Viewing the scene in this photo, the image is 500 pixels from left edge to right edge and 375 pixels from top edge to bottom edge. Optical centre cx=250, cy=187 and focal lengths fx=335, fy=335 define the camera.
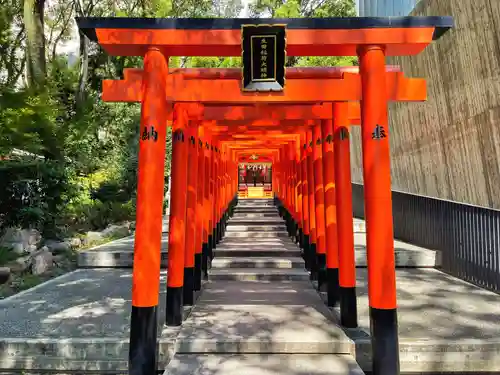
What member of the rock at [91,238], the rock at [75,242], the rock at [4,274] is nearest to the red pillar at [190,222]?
the rock at [4,274]

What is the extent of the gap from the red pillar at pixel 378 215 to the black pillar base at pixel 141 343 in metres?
2.51

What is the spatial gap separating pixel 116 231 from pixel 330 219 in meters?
9.27

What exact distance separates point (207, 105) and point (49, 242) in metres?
7.32

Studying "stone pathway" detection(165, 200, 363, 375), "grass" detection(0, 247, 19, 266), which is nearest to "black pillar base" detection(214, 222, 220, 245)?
"stone pathway" detection(165, 200, 363, 375)

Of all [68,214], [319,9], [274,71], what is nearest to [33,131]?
[68,214]

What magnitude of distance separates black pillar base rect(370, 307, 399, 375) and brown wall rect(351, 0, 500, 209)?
171 inches

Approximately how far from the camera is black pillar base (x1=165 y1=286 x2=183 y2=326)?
475 cm

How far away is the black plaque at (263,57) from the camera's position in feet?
12.2

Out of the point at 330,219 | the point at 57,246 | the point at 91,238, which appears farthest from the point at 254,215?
the point at 330,219

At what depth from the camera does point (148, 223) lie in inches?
152

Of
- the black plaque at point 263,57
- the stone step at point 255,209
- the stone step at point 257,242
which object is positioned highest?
the black plaque at point 263,57

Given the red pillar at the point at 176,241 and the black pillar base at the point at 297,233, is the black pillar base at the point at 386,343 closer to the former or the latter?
the red pillar at the point at 176,241

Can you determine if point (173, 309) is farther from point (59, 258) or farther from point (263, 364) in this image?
point (59, 258)

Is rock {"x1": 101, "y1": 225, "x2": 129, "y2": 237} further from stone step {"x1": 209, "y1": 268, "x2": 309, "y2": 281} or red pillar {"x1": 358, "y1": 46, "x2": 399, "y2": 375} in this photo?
red pillar {"x1": 358, "y1": 46, "x2": 399, "y2": 375}
